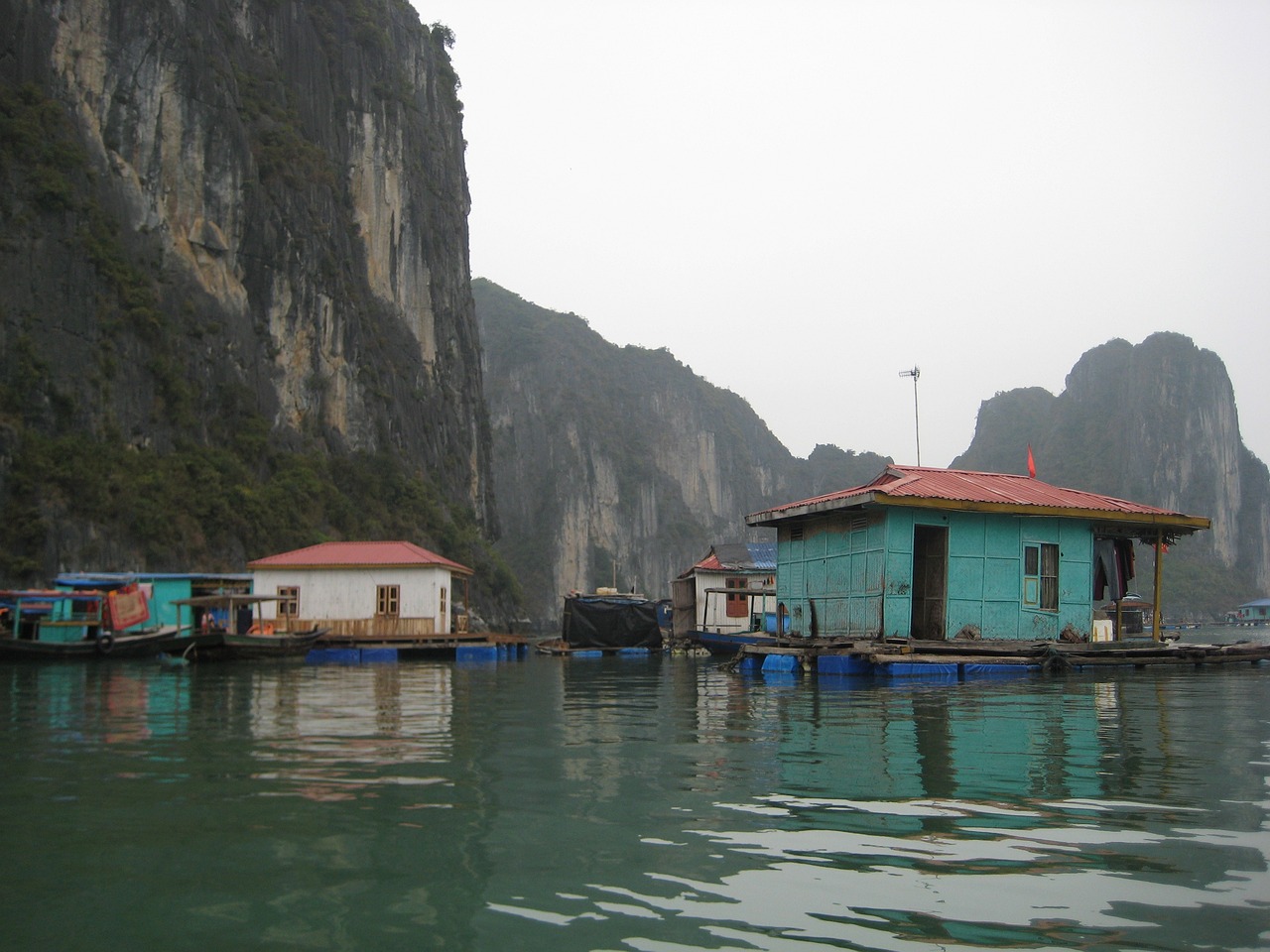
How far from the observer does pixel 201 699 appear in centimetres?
1656

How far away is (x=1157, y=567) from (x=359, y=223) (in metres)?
59.7

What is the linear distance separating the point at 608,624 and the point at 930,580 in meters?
20.8

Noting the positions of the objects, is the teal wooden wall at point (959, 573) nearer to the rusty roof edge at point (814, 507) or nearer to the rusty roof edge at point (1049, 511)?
the rusty roof edge at point (1049, 511)

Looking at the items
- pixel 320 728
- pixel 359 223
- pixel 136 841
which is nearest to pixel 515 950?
pixel 136 841

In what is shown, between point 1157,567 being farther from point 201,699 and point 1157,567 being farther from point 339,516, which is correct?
point 339,516

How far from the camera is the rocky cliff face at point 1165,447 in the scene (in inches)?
6334

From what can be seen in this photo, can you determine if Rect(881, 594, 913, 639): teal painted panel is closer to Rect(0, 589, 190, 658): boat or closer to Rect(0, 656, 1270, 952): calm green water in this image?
Rect(0, 656, 1270, 952): calm green water

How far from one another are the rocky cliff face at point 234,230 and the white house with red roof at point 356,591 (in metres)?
13.4

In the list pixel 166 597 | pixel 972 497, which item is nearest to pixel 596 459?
pixel 166 597

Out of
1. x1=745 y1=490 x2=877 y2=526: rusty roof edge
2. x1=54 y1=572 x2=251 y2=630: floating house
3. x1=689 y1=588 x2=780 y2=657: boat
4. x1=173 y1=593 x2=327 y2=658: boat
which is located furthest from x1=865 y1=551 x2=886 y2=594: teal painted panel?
x1=54 y1=572 x2=251 y2=630: floating house

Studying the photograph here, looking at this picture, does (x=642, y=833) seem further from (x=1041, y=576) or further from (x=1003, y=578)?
(x=1041, y=576)

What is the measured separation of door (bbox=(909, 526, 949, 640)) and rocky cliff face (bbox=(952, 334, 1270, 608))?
14210 cm

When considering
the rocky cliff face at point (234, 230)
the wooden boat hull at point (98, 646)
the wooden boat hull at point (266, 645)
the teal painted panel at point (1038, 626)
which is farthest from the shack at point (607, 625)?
the teal painted panel at point (1038, 626)

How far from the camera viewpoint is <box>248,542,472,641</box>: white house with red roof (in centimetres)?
3600
